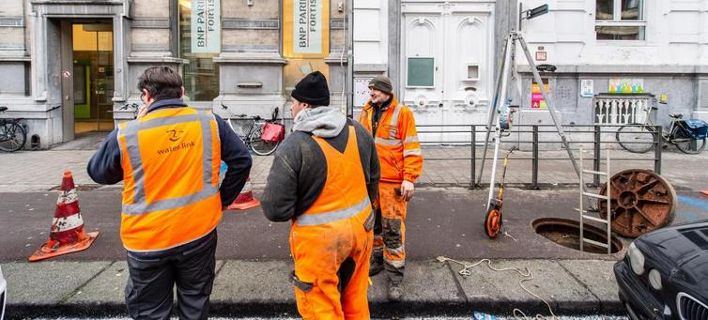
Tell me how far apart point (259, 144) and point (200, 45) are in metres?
3.13

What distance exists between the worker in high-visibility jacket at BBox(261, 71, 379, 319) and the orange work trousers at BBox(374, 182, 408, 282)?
1.37 m

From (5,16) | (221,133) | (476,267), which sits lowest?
(476,267)

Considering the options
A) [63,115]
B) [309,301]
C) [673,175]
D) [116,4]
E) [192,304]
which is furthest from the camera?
[63,115]

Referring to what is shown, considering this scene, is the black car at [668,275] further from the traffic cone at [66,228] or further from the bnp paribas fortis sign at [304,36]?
the bnp paribas fortis sign at [304,36]

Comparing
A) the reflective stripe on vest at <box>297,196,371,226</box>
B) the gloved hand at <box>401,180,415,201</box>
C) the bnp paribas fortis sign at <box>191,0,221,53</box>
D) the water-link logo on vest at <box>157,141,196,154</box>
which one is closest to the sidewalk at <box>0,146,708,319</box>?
the gloved hand at <box>401,180,415,201</box>

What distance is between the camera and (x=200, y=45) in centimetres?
1221

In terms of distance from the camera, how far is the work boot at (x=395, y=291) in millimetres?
3842

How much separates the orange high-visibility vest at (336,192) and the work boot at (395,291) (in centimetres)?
144

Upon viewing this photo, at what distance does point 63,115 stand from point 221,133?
12.0 metres

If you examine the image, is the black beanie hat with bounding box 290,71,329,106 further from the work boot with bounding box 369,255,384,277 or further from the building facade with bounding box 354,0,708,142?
the building facade with bounding box 354,0,708,142

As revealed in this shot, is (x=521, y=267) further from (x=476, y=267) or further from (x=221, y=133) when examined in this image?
(x=221, y=133)

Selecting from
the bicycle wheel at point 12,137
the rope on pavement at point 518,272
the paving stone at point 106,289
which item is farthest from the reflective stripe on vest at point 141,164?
the bicycle wheel at point 12,137

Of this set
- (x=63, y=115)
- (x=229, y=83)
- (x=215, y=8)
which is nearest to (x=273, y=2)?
(x=215, y=8)

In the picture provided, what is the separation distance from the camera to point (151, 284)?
2.67m
